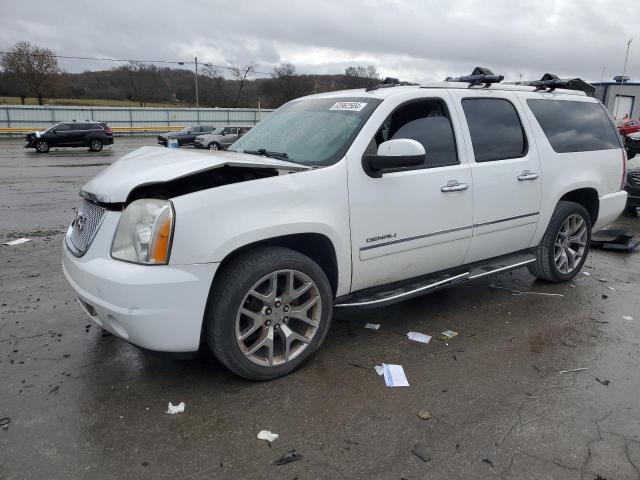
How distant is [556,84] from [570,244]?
5.41ft

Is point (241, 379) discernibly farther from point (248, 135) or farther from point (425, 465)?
point (248, 135)

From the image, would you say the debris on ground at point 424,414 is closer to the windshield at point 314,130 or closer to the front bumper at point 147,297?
the front bumper at point 147,297

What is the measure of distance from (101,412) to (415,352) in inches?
83.5

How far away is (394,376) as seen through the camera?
3354 mm

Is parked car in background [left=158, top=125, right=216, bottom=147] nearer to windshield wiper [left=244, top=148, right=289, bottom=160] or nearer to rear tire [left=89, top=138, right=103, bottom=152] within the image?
rear tire [left=89, top=138, right=103, bottom=152]

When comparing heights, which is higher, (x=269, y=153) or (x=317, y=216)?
(x=269, y=153)

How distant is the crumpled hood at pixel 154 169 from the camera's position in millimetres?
2953

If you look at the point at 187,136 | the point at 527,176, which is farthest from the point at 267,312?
the point at 187,136

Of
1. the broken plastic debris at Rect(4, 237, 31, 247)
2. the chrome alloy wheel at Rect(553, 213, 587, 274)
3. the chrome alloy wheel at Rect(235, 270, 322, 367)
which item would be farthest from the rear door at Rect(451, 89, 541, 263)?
the broken plastic debris at Rect(4, 237, 31, 247)

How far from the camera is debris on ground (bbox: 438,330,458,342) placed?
156 inches

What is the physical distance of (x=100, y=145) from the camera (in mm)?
28797

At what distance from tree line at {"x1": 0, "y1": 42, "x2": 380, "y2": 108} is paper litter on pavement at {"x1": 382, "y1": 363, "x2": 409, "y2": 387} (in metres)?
50.0

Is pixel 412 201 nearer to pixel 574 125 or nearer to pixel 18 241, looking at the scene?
pixel 574 125

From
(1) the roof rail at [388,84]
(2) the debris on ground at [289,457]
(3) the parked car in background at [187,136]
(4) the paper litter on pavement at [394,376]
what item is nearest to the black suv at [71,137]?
(3) the parked car in background at [187,136]
